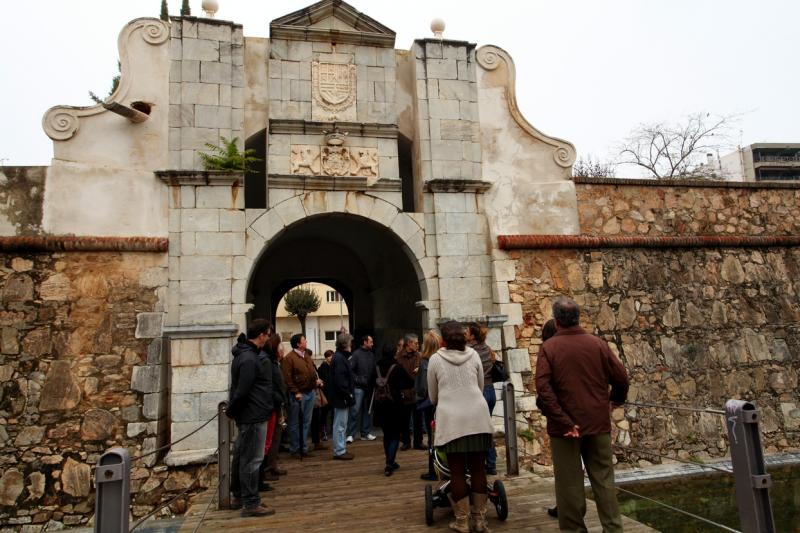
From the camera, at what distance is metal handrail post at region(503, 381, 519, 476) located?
18.8 feet

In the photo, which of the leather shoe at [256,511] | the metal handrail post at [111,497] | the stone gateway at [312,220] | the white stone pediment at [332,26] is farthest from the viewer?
the white stone pediment at [332,26]

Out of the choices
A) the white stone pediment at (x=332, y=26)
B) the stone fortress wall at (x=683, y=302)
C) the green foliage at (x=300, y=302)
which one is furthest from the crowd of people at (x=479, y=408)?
the green foliage at (x=300, y=302)

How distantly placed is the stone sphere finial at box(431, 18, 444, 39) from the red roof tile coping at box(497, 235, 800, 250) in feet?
10.9

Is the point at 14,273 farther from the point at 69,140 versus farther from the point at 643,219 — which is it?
the point at 643,219

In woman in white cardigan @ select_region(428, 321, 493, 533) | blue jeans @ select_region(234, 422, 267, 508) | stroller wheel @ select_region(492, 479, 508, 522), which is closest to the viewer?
woman in white cardigan @ select_region(428, 321, 493, 533)

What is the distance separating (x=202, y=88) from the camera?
7426 millimetres

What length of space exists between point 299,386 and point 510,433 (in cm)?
272

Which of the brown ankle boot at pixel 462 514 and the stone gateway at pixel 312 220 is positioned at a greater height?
the stone gateway at pixel 312 220

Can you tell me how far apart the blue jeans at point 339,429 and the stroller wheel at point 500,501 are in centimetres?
285

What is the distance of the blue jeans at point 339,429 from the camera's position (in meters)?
6.86

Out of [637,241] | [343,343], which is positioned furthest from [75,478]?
[637,241]

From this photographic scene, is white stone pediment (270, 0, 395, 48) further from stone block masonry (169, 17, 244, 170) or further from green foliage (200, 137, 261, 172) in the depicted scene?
green foliage (200, 137, 261, 172)

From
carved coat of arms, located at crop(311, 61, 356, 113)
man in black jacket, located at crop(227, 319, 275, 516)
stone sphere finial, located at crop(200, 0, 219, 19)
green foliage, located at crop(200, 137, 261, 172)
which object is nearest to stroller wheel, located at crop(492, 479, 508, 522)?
man in black jacket, located at crop(227, 319, 275, 516)

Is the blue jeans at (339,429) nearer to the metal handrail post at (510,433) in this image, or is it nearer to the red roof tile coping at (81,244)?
the metal handrail post at (510,433)
